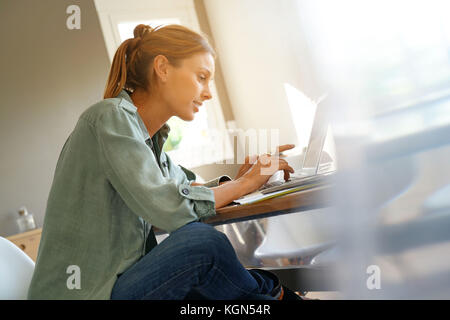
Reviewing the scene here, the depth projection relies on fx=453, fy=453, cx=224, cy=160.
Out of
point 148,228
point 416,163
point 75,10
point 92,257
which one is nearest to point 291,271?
point 148,228

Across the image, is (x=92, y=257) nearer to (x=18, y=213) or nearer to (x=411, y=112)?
(x=411, y=112)

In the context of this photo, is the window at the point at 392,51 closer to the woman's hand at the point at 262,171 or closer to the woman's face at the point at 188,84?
the woman's hand at the point at 262,171

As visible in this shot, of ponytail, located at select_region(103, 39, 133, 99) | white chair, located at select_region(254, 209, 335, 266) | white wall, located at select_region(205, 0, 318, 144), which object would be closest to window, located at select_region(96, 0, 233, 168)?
white wall, located at select_region(205, 0, 318, 144)

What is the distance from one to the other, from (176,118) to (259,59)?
94cm

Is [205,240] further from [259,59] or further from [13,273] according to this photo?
[259,59]

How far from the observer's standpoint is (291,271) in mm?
1706

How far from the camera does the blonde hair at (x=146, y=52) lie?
45.4 inches

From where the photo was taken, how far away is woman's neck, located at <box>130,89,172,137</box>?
1211mm

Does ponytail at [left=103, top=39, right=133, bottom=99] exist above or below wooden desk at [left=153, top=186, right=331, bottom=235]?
above

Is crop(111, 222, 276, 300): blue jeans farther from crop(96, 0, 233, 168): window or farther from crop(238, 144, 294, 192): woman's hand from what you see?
crop(96, 0, 233, 168): window

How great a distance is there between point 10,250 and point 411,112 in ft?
2.66

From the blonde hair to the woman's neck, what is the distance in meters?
0.03

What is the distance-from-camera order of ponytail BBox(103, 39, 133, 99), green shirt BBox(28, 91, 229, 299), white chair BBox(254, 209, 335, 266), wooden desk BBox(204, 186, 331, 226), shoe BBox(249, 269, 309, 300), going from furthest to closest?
white chair BBox(254, 209, 335, 266) → ponytail BBox(103, 39, 133, 99) → shoe BBox(249, 269, 309, 300) → green shirt BBox(28, 91, 229, 299) → wooden desk BBox(204, 186, 331, 226)

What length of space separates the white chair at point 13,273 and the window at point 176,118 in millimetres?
2983
